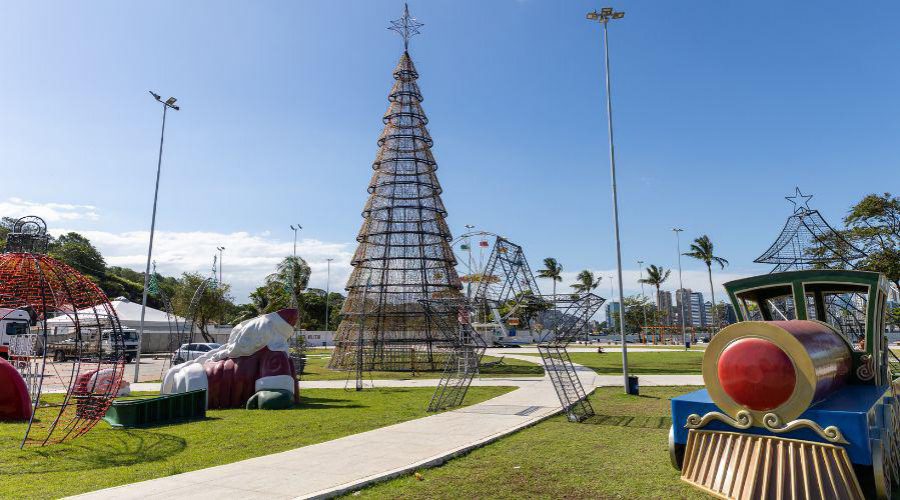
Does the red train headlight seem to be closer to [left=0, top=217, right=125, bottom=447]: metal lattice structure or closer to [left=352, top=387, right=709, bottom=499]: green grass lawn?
[left=352, top=387, right=709, bottom=499]: green grass lawn

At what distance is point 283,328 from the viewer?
19.2m

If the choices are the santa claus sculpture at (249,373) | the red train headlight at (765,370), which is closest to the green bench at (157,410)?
the santa claus sculpture at (249,373)

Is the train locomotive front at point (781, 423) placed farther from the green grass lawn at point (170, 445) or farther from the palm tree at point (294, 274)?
the palm tree at point (294, 274)

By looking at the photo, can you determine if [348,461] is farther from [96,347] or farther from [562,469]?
[96,347]

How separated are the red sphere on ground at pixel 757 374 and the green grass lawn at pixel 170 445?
6518mm

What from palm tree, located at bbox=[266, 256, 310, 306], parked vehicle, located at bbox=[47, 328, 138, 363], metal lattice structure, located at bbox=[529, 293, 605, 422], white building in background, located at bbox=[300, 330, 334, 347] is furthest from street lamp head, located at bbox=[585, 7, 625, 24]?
white building in background, located at bbox=[300, 330, 334, 347]

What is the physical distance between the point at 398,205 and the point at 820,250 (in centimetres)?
2331

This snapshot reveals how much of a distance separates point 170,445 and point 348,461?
14.8 ft

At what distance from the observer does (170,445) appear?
1172 cm

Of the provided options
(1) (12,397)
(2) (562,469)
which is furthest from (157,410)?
(2) (562,469)

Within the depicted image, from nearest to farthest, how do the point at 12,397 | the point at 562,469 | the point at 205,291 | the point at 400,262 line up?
the point at 562,469 < the point at 12,397 < the point at 400,262 < the point at 205,291

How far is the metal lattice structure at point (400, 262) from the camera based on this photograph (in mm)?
32938

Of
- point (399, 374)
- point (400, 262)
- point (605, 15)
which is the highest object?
point (605, 15)

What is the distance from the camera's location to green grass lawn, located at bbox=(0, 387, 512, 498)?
896cm
